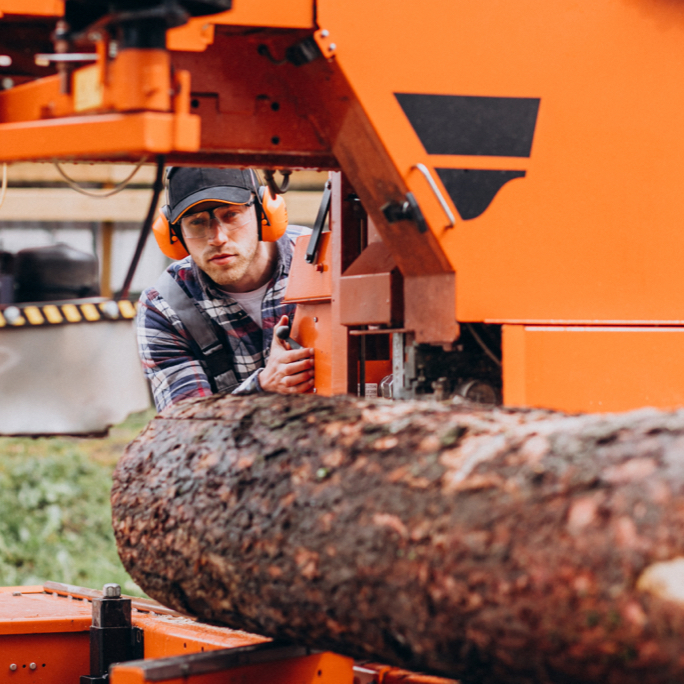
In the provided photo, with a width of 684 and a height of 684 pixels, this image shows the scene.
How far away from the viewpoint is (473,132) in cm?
198

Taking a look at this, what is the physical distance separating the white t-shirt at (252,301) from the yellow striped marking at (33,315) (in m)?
1.52

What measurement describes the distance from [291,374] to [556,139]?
105cm

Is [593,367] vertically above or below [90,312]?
below

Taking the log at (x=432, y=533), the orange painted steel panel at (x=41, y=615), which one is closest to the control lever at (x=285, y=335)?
the log at (x=432, y=533)

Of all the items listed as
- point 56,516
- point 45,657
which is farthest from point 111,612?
point 56,516

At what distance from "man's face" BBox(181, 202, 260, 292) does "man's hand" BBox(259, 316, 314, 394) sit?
858 mm

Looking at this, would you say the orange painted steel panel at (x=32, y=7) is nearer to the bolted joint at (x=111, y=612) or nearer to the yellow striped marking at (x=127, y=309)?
the bolted joint at (x=111, y=612)

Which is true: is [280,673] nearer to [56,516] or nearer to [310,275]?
[310,275]

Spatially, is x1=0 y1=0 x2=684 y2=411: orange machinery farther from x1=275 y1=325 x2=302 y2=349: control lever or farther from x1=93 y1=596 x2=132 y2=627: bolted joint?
x1=93 y1=596 x2=132 y2=627: bolted joint

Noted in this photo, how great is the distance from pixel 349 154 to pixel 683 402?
92 centimetres

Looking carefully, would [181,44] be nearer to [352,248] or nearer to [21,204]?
[352,248]

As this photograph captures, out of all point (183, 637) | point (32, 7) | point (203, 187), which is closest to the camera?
point (32, 7)

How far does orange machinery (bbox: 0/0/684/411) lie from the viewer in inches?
75.8

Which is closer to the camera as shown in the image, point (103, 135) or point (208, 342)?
point (103, 135)
